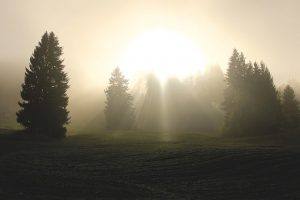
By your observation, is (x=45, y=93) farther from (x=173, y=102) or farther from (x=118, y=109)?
(x=173, y=102)

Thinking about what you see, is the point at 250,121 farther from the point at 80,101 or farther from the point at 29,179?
the point at 80,101

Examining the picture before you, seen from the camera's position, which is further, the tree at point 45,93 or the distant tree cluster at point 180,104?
the distant tree cluster at point 180,104

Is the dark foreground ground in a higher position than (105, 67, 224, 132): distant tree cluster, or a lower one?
lower

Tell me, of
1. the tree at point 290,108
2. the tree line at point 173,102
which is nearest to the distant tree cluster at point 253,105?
the tree line at point 173,102

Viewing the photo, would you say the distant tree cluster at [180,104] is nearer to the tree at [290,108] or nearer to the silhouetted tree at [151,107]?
the silhouetted tree at [151,107]

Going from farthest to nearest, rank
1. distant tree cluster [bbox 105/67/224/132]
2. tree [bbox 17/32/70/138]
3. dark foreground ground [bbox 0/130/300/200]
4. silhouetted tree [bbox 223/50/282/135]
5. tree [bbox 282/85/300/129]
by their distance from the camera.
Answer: distant tree cluster [bbox 105/67/224/132] < tree [bbox 282/85/300/129] < silhouetted tree [bbox 223/50/282/135] < tree [bbox 17/32/70/138] < dark foreground ground [bbox 0/130/300/200]

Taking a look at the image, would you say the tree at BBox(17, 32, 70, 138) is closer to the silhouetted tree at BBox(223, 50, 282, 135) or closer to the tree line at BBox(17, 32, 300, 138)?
the tree line at BBox(17, 32, 300, 138)

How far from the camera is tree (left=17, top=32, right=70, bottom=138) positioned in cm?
6331

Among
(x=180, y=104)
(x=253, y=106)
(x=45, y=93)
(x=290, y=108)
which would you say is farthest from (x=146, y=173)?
(x=180, y=104)

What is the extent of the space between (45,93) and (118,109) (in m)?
28.6

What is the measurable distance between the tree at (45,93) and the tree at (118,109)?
23.6 metres

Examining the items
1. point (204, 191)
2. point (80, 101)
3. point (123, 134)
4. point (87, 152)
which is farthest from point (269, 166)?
point (80, 101)

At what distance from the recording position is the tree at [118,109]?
91.7 metres

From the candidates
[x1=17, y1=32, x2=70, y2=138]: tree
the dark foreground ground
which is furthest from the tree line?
the dark foreground ground
